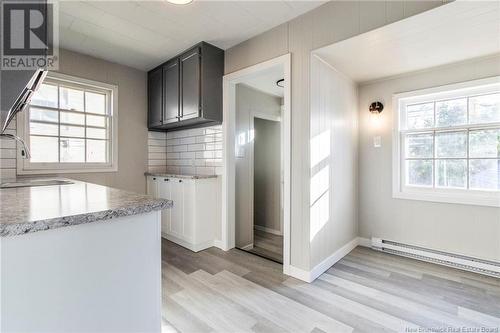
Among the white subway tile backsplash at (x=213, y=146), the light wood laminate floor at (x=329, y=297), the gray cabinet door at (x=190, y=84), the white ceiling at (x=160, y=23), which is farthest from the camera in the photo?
the white subway tile backsplash at (x=213, y=146)

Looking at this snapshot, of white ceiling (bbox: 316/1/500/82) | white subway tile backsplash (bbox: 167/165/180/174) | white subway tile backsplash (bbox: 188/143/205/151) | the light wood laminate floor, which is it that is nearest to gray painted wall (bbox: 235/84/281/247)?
white subway tile backsplash (bbox: 188/143/205/151)

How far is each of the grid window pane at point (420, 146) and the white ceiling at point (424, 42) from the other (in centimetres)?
79

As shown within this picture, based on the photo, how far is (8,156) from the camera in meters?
2.61

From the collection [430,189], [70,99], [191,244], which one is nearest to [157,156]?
[70,99]

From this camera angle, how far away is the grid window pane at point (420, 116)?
2.85m

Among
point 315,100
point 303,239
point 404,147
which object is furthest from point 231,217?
point 404,147

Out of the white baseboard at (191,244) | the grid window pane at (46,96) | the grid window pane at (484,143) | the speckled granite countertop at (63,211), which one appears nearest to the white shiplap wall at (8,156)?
the grid window pane at (46,96)

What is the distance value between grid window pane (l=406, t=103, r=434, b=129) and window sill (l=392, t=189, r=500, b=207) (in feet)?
2.59

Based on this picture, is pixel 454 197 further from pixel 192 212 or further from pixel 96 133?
pixel 96 133

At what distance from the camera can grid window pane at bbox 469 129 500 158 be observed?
2449 mm

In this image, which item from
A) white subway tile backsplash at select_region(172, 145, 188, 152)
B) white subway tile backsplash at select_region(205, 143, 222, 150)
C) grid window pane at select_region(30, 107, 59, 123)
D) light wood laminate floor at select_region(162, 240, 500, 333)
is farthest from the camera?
white subway tile backsplash at select_region(172, 145, 188, 152)

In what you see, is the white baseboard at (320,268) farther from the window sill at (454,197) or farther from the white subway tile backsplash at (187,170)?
the white subway tile backsplash at (187,170)

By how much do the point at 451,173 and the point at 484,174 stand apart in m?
0.27

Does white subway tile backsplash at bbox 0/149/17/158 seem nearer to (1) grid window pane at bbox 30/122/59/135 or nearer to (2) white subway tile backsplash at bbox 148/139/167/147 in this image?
(1) grid window pane at bbox 30/122/59/135
